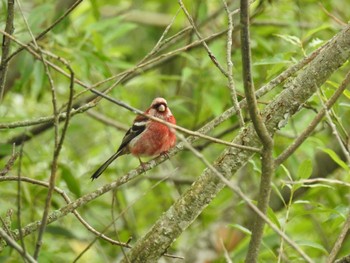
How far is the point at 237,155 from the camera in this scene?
355 centimetres

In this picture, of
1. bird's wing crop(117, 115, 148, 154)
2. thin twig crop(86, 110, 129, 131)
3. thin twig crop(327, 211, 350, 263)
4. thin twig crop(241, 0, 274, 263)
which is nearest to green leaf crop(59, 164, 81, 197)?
bird's wing crop(117, 115, 148, 154)

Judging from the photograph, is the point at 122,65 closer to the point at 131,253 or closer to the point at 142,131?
the point at 142,131

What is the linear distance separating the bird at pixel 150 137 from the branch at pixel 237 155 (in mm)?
2098

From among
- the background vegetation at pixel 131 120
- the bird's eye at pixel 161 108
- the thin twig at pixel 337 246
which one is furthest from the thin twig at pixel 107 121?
the thin twig at pixel 337 246

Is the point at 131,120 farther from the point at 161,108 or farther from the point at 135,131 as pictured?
the point at 161,108

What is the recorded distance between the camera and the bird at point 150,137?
5868 mm

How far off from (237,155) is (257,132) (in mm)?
712

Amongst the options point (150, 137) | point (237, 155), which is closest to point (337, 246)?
point (237, 155)

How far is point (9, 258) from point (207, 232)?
2479 mm

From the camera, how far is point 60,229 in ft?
20.5

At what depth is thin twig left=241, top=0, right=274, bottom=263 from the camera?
262cm

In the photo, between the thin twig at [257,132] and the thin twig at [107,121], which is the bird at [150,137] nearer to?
the thin twig at [107,121]

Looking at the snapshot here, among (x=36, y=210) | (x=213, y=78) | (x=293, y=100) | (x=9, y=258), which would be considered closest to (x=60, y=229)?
(x=36, y=210)

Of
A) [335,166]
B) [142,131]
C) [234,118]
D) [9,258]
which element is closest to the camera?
[9,258]
